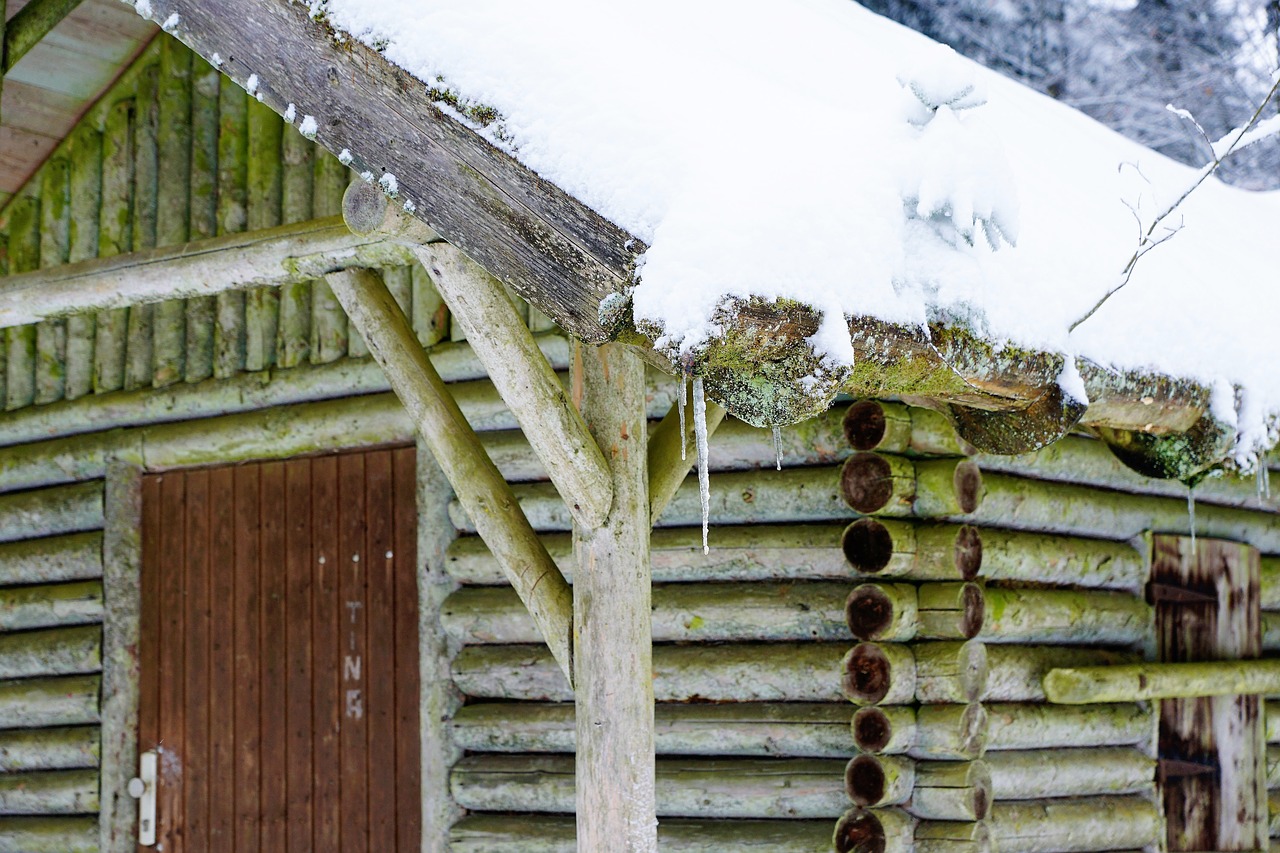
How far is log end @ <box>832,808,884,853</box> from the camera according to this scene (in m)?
5.36

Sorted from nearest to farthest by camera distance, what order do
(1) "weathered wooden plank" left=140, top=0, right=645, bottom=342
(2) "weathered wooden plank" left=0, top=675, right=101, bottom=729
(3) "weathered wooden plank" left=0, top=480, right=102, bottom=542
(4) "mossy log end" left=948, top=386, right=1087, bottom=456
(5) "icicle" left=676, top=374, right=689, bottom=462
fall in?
1. (1) "weathered wooden plank" left=140, top=0, right=645, bottom=342
2. (5) "icicle" left=676, top=374, right=689, bottom=462
3. (4) "mossy log end" left=948, top=386, right=1087, bottom=456
4. (2) "weathered wooden plank" left=0, top=675, right=101, bottom=729
5. (3) "weathered wooden plank" left=0, top=480, right=102, bottom=542

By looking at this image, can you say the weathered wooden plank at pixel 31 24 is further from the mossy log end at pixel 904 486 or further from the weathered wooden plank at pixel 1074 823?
the weathered wooden plank at pixel 1074 823

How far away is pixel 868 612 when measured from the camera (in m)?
5.44

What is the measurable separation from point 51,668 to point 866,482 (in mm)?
4583

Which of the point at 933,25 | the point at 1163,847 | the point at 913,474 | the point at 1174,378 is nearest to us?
the point at 1174,378

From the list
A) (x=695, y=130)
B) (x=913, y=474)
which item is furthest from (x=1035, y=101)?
(x=695, y=130)

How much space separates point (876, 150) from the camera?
12.3 feet

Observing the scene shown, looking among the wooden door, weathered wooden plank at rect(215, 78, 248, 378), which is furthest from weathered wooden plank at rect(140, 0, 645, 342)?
weathered wooden plank at rect(215, 78, 248, 378)

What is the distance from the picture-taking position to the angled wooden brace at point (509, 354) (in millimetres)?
3938

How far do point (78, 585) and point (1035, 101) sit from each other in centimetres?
613

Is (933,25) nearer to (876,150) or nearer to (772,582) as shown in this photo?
(772,582)

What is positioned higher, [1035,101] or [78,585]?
[1035,101]

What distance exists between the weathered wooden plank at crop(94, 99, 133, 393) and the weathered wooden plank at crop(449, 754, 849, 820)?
117 inches

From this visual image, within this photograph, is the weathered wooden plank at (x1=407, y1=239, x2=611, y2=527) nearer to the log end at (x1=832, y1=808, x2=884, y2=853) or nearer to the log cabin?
the log cabin
